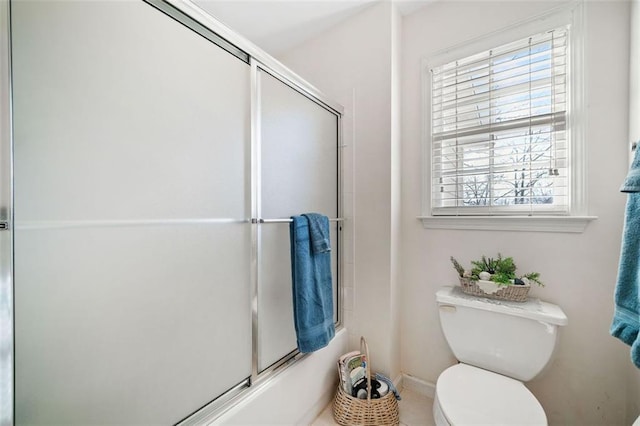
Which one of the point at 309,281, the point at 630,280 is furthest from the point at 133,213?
the point at 630,280

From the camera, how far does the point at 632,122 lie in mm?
1112

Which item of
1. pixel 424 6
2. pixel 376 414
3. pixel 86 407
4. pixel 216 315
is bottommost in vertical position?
pixel 376 414

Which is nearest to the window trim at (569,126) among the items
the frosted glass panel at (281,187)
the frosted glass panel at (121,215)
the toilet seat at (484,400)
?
the toilet seat at (484,400)

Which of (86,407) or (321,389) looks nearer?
(86,407)

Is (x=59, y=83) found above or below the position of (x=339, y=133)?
below

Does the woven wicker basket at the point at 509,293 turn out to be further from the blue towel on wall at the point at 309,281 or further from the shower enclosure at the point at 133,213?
the shower enclosure at the point at 133,213

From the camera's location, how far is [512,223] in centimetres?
139

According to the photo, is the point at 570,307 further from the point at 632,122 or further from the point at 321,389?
the point at 321,389

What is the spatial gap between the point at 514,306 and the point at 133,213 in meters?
1.57

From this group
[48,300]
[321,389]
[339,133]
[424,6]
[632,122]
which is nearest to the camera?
[48,300]

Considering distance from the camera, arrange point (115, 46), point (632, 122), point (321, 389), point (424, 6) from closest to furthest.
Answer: point (115, 46) → point (632, 122) → point (321, 389) → point (424, 6)

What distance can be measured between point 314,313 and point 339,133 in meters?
1.12

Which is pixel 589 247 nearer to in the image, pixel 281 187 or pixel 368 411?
pixel 368 411

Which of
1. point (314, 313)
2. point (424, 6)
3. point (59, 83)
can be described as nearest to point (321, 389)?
point (314, 313)
